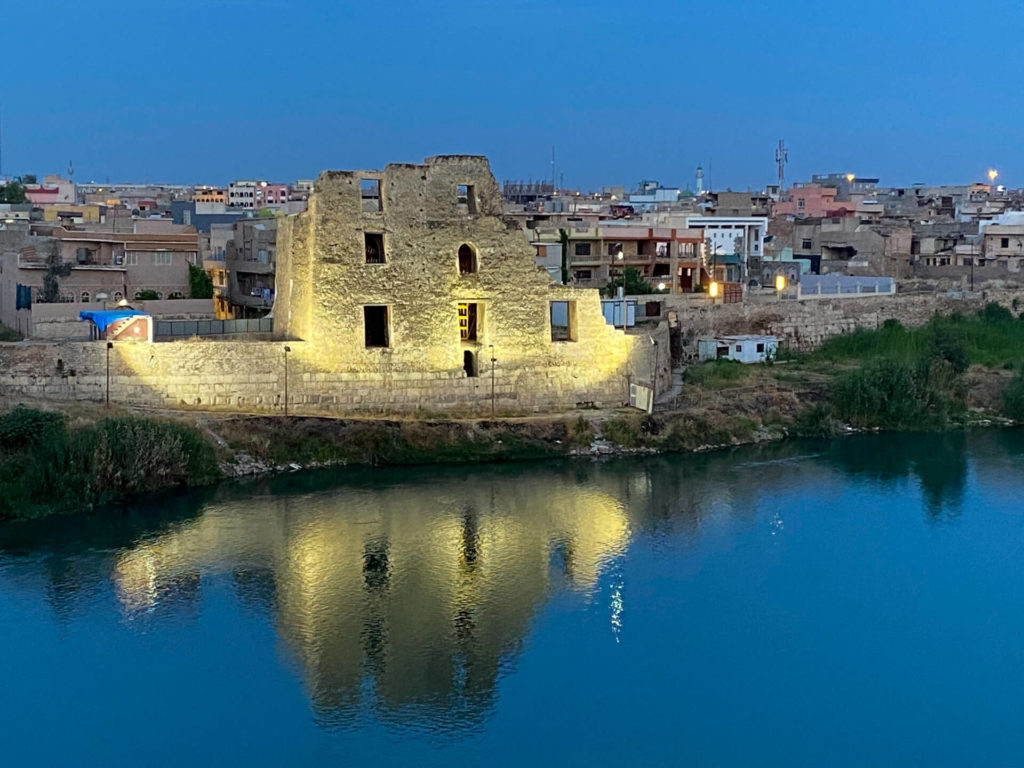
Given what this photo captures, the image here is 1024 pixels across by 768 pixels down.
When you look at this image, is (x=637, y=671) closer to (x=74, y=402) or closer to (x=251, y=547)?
(x=251, y=547)

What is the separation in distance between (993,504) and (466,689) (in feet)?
29.0

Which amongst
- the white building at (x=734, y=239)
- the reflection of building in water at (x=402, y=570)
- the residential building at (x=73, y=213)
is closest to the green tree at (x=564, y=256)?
the white building at (x=734, y=239)

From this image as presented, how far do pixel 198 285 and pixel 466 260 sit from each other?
7472mm

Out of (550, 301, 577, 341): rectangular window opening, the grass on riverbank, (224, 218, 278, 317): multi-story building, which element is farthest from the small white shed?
the grass on riverbank

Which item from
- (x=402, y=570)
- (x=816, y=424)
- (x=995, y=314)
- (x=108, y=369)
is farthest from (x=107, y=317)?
(x=995, y=314)

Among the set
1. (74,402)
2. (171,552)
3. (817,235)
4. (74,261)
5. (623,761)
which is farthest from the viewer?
(817,235)

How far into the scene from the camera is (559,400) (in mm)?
18984

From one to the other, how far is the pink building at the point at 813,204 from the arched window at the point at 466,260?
2475 cm

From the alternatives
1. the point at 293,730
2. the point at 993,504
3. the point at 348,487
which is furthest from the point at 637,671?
the point at 993,504

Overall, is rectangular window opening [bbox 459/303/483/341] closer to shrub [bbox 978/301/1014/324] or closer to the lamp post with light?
the lamp post with light

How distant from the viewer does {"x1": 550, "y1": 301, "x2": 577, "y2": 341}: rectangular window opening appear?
19062 millimetres

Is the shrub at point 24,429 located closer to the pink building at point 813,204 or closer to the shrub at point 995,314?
the shrub at point 995,314

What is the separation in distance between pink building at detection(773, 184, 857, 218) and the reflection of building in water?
89.4 ft

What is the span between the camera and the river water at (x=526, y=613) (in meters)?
10.3
